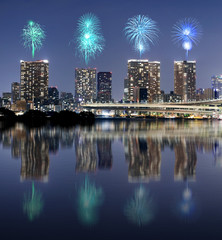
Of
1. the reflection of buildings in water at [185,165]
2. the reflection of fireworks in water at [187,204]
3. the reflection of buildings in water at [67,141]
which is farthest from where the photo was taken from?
the reflection of buildings in water at [67,141]

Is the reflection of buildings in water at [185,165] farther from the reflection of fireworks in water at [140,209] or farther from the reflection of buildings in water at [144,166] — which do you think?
the reflection of fireworks in water at [140,209]

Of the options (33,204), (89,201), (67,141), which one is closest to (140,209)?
(89,201)

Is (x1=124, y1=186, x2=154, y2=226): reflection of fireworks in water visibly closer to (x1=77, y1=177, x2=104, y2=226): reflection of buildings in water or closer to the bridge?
(x1=77, y1=177, x2=104, y2=226): reflection of buildings in water

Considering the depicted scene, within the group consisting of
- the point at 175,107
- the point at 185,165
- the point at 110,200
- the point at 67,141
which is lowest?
the point at 67,141

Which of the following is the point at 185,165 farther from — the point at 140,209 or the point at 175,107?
the point at 175,107

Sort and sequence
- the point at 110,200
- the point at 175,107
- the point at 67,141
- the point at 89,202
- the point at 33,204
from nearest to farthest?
the point at 33,204
the point at 89,202
the point at 110,200
the point at 67,141
the point at 175,107

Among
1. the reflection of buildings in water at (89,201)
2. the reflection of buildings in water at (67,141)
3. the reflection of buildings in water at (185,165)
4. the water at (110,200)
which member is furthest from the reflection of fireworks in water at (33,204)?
the reflection of buildings in water at (67,141)
